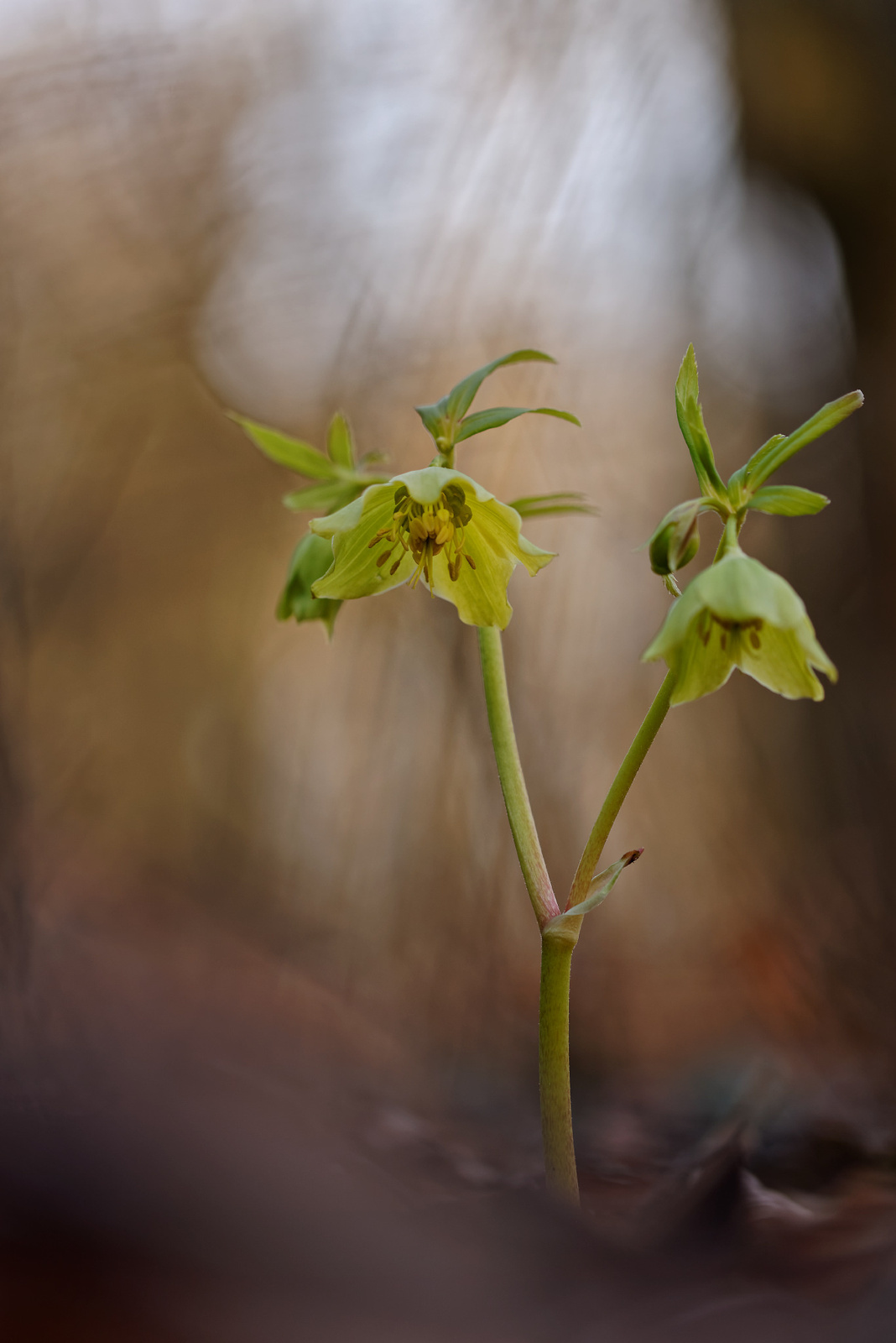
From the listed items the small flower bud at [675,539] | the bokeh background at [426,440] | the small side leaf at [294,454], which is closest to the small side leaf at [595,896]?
the small flower bud at [675,539]

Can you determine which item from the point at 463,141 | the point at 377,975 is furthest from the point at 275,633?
the point at 463,141

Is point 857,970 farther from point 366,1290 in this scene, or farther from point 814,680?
point 366,1290

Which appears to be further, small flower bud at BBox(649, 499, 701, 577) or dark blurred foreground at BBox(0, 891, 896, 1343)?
small flower bud at BBox(649, 499, 701, 577)

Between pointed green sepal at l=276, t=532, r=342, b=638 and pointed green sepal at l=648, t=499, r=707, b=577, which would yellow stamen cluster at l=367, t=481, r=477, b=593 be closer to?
pointed green sepal at l=276, t=532, r=342, b=638

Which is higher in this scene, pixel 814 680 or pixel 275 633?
pixel 275 633

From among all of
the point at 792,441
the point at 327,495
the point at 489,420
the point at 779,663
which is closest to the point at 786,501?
the point at 792,441

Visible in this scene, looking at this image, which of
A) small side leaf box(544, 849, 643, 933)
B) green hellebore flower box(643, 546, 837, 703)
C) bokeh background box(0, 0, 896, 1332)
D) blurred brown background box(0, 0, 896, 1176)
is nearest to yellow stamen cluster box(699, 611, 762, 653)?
green hellebore flower box(643, 546, 837, 703)
